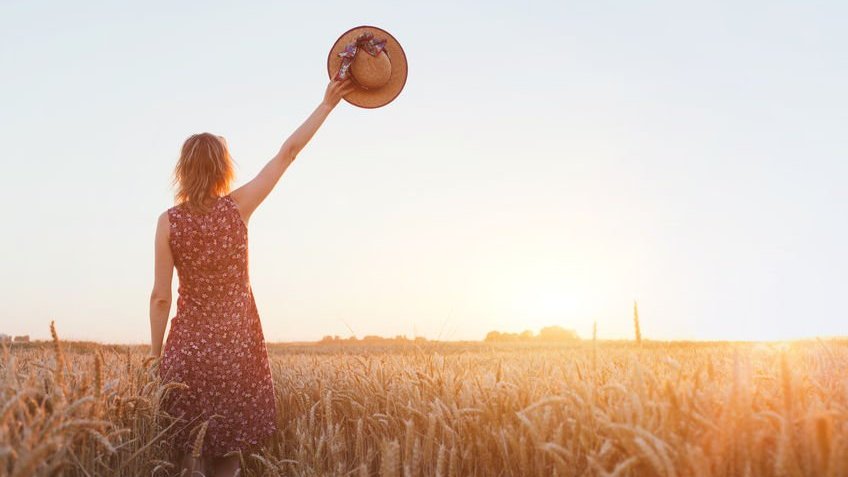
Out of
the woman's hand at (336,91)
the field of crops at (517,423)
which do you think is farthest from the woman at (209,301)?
the woman's hand at (336,91)

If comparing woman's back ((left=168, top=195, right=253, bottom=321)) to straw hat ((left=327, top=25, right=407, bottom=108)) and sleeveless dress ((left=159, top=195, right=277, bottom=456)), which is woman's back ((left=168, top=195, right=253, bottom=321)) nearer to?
sleeveless dress ((left=159, top=195, right=277, bottom=456))

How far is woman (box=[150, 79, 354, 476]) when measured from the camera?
404cm

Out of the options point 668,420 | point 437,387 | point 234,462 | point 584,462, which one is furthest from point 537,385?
point 234,462

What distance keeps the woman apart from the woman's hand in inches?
24.6

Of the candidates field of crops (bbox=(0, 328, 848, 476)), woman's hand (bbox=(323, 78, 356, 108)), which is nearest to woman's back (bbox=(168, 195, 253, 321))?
field of crops (bbox=(0, 328, 848, 476))

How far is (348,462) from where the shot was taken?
13.5ft

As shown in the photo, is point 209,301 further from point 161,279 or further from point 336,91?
point 336,91

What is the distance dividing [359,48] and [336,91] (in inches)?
18.4

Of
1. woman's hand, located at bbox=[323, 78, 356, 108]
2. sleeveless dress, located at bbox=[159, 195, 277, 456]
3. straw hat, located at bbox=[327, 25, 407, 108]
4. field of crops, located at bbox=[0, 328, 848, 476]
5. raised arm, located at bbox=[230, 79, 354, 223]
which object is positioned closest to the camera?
field of crops, located at bbox=[0, 328, 848, 476]

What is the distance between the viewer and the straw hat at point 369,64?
16.0ft

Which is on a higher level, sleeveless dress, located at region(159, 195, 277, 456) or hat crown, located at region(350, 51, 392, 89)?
hat crown, located at region(350, 51, 392, 89)

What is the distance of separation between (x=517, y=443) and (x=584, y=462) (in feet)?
1.05

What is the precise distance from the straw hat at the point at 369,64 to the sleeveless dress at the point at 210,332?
1422 mm

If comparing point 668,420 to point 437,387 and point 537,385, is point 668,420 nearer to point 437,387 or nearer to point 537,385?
point 537,385
